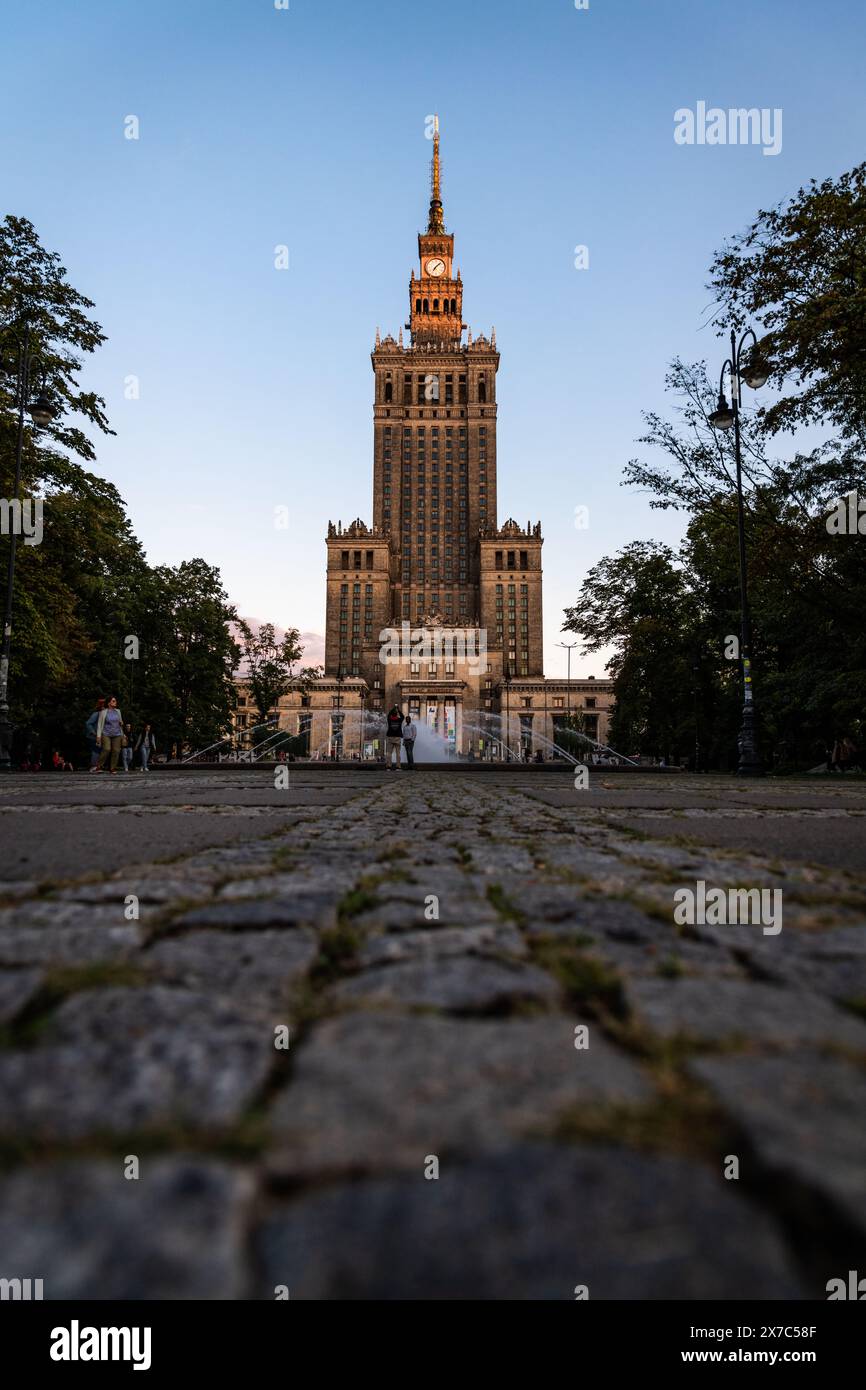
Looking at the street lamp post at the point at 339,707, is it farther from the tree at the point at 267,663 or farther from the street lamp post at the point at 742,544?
the street lamp post at the point at 742,544

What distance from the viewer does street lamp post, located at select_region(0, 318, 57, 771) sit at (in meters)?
16.0

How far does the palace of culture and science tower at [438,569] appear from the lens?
322ft

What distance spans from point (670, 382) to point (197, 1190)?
22.8m

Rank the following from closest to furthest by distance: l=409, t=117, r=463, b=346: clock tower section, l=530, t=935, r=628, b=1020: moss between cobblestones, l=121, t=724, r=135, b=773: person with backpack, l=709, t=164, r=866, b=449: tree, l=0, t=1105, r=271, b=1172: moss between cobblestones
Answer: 1. l=0, t=1105, r=271, b=1172: moss between cobblestones
2. l=530, t=935, r=628, b=1020: moss between cobblestones
3. l=709, t=164, r=866, b=449: tree
4. l=121, t=724, r=135, b=773: person with backpack
5. l=409, t=117, r=463, b=346: clock tower section

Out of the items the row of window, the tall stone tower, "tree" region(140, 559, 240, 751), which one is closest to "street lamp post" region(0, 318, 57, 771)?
"tree" region(140, 559, 240, 751)

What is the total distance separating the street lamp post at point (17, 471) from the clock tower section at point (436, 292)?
11982cm

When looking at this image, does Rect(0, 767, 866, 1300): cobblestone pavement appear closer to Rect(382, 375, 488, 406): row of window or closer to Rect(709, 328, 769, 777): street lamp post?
Rect(709, 328, 769, 777): street lamp post

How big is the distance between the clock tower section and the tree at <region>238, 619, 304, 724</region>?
100459 mm

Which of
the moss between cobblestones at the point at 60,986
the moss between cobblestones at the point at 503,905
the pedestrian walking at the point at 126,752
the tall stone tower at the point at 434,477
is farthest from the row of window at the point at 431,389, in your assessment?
the moss between cobblestones at the point at 60,986

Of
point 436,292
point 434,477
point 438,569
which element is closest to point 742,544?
point 438,569

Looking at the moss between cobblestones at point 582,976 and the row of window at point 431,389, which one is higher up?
the row of window at point 431,389

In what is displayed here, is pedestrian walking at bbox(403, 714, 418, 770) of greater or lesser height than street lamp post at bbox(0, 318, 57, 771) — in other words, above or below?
below

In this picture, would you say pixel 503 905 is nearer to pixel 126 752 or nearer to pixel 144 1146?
pixel 144 1146
